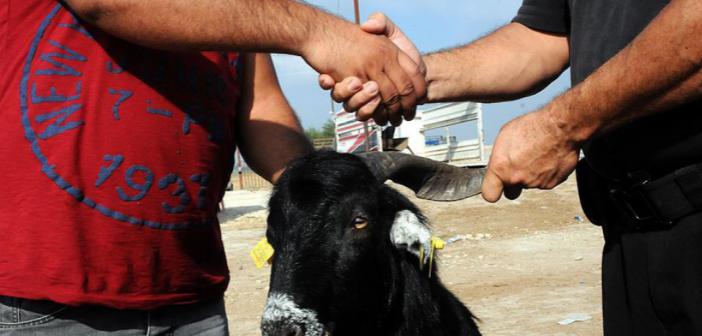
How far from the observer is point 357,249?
4.00 metres

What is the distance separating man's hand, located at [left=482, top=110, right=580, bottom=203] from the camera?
9.20 ft

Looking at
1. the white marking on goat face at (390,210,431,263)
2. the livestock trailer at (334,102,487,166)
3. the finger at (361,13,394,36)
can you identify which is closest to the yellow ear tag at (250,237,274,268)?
the white marking on goat face at (390,210,431,263)

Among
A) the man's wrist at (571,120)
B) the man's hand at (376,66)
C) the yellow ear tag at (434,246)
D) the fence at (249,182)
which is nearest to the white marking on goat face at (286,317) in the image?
the yellow ear tag at (434,246)

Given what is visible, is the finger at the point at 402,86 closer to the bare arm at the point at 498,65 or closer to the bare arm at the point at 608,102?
the bare arm at the point at 498,65

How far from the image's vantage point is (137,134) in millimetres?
2918

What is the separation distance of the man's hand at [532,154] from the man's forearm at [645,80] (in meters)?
0.06

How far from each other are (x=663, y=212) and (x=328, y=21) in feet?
5.22


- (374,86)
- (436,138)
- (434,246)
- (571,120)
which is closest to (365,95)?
(374,86)

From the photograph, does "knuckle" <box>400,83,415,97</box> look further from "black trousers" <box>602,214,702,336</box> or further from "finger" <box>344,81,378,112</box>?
"black trousers" <box>602,214,702,336</box>

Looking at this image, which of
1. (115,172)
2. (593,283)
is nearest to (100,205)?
(115,172)

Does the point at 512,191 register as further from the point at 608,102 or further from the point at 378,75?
the point at 378,75

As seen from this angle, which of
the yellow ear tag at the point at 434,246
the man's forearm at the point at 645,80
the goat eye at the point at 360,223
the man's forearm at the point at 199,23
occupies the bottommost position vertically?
A: the yellow ear tag at the point at 434,246

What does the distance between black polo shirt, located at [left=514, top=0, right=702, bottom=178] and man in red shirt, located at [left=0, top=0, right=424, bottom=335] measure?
907 millimetres

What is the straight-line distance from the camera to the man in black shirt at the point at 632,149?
249 cm
